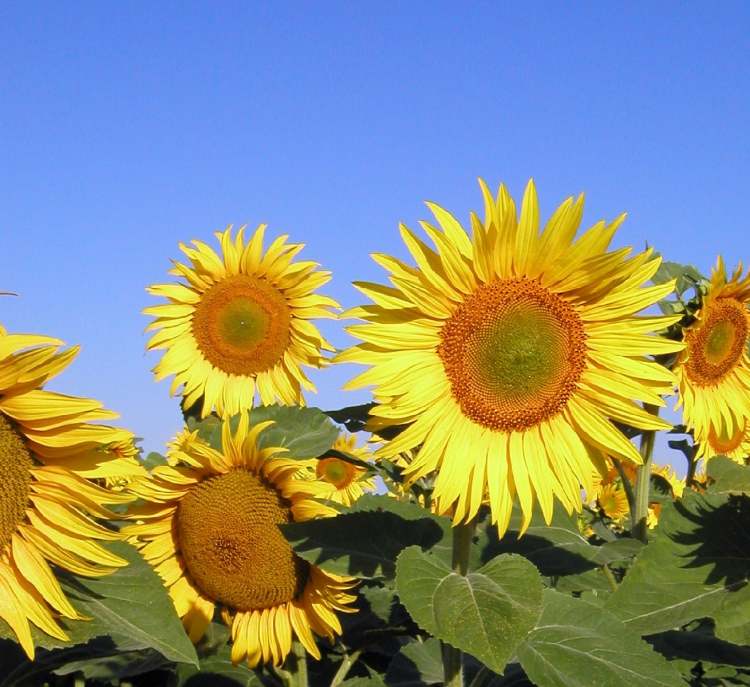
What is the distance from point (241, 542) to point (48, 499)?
918mm

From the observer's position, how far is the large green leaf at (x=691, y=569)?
323 centimetres

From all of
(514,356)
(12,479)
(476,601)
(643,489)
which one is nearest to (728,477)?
(643,489)

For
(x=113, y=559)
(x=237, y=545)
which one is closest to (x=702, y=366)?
(x=237, y=545)

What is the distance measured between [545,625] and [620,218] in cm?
127

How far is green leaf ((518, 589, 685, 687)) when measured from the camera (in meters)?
2.84

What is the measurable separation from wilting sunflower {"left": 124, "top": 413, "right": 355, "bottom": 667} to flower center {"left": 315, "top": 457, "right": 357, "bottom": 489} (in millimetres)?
3795

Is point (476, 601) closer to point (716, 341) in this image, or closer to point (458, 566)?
point (458, 566)

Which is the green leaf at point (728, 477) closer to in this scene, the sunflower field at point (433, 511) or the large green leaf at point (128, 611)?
the sunflower field at point (433, 511)

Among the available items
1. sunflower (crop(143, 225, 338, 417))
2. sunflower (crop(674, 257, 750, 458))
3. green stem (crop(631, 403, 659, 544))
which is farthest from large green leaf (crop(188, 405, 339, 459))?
sunflower (crop(143, 225, 338, 417))

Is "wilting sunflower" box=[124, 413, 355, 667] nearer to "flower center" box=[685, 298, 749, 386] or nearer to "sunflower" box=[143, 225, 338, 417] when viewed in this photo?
"flower center" box=[685, 298, 749, 386]

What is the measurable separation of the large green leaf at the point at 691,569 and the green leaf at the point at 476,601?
21.8 inches

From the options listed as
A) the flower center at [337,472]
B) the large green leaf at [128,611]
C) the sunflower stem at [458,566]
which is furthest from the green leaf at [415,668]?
the flower center at [337,472]

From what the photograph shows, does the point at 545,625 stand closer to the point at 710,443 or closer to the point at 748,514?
the point at 748,514

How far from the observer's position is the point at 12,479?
9.73ft
